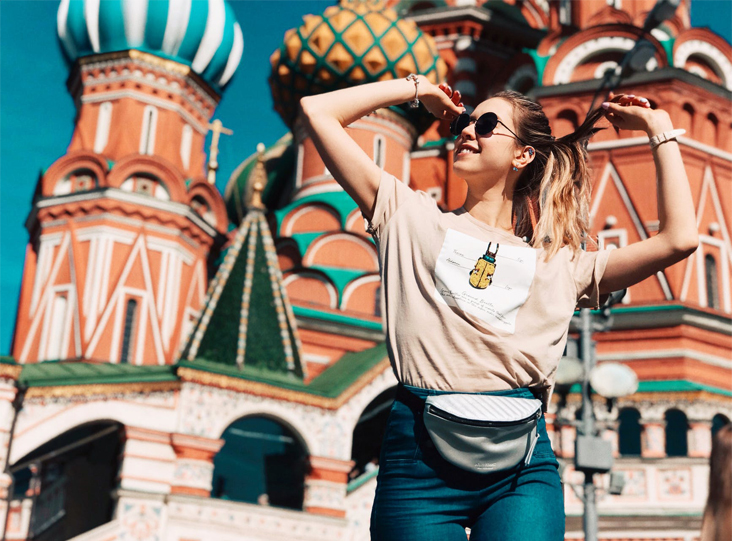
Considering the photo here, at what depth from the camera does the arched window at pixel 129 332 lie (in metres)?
17.2

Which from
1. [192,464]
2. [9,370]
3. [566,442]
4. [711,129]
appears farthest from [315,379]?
[711,129]

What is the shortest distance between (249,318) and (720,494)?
1183 centimetres

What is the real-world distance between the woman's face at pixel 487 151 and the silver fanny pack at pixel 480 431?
611 mm

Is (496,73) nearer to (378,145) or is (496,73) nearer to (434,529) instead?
(378,145)

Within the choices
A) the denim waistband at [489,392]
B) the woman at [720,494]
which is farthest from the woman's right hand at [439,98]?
the woman at [720,494]

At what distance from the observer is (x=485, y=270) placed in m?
2.36

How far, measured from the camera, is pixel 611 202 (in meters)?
17.0

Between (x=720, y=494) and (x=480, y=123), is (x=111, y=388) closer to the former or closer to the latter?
(x=480, y=123)

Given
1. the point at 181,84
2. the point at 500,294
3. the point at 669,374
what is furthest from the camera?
the point at 181,84

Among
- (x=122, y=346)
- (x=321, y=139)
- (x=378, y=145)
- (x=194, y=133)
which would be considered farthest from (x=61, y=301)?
(x=321, y=139)

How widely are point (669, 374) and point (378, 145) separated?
287 inches

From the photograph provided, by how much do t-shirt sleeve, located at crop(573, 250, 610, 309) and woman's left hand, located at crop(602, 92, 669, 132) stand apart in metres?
0.34

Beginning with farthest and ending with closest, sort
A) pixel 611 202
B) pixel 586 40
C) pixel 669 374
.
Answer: pixel 586 40 → pixel 611 202 → pixel 669 374

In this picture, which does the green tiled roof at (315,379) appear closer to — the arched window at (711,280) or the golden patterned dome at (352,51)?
the arched window at (711,280)
